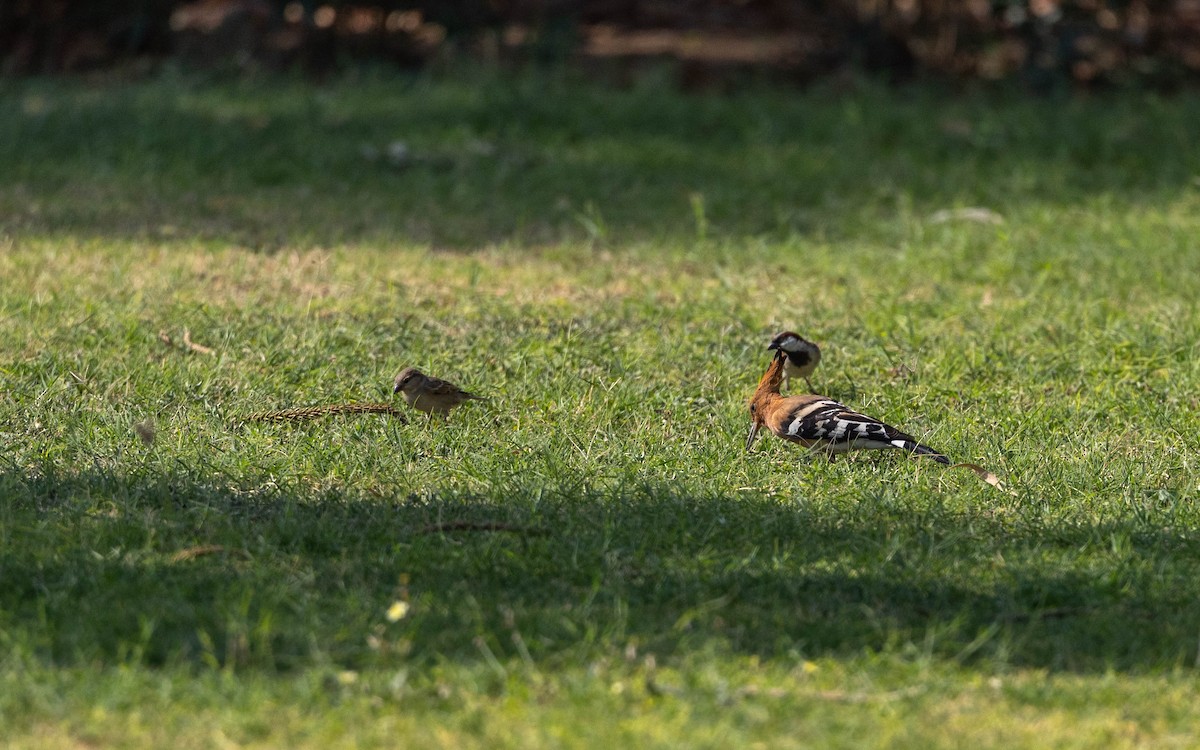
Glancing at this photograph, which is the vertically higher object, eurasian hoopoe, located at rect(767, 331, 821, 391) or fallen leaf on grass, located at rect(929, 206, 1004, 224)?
eurasian hoopoe, located at rect(767, 331, 821, 391)

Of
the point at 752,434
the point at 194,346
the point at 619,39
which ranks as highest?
the point at 619,39

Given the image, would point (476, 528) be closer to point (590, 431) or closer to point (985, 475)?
point (590, 431)

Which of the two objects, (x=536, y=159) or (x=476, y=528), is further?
(x=536, y=159)

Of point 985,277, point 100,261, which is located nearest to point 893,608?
point 985,277

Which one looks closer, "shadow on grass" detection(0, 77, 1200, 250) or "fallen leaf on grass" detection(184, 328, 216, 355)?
"fallen leaf on grass" detection(184, 328, 216, 355)

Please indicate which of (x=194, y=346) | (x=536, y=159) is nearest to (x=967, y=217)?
(x=536, y=159)

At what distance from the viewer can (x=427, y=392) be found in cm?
563

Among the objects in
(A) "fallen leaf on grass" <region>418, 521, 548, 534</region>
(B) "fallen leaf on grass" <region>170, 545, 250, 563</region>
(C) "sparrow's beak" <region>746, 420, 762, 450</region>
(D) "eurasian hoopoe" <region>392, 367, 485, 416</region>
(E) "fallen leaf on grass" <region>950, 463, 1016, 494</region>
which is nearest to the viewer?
(B) "fallen leaf on grass" <region>170, 545, 250, 563</region>

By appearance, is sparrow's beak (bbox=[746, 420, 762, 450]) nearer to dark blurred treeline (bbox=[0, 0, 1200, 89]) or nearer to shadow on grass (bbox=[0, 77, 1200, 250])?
shadow on grass (bbox=[0, 77, 1200, 250])

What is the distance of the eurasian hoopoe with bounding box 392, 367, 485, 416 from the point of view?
5.64 metres

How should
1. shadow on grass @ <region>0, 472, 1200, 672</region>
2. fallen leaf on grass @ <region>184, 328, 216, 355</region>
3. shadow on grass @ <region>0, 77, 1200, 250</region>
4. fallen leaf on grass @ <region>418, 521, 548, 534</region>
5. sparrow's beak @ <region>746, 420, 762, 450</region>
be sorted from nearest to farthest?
shadow on grass @ <region>0, 472, 1200, 672</region> → fallen leaf on grass @ <region>418, 521, 548, 534</region> → sparrow's beak @ <region>746, 420, 762, 450</region> → fallen leaf on grass @ <region>184, 328, 216, 355</region> → shadow on grass @ <region>0, 77, 1200, 250</region>

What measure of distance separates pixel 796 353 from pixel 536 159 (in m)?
4.42

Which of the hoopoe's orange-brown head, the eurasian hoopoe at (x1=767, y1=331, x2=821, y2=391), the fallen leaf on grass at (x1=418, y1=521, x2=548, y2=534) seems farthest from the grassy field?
the eurasian hoopoe at (x1=767, y1=331, x2=821, y2=391)

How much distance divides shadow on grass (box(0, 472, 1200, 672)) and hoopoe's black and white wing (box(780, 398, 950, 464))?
0.31m
